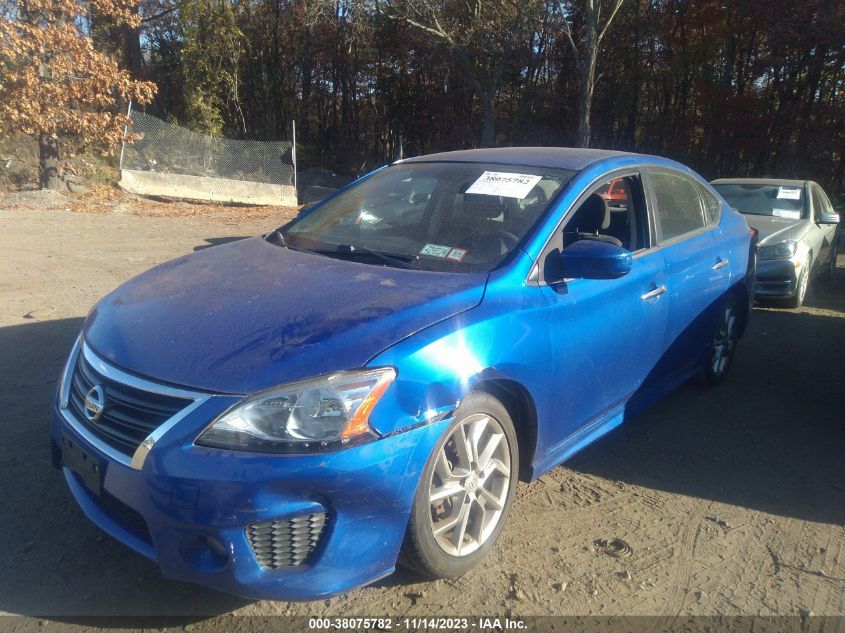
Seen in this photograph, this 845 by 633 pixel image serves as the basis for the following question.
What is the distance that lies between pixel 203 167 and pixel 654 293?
1476 cm

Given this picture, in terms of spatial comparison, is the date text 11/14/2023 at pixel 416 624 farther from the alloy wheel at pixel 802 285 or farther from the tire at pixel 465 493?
the alloy wheel at pixel 802 285

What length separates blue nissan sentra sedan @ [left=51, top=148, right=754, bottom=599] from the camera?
2.44 meters

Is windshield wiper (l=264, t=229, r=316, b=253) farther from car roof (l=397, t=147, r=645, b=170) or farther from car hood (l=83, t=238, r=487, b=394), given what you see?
car roof (l=397, t=147, r=645, b=170)

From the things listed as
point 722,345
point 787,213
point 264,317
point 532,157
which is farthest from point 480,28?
point 264,317

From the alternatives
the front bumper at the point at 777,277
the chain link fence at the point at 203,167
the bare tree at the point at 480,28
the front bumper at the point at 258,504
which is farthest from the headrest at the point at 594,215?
the bare tree at the point at 480,28

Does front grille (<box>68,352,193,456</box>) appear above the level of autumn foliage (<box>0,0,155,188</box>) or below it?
below

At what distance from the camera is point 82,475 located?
2.77 metres

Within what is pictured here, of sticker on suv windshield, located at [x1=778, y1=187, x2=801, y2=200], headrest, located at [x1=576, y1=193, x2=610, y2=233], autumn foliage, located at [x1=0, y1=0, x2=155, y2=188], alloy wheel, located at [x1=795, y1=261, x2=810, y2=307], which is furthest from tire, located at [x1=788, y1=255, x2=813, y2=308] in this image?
autumn foliage, located at [x1=0, y1=0, x2=155, y2=188]

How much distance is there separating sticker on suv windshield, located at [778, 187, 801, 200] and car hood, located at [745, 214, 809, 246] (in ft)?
1.53

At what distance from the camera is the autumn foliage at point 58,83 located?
1437 cm

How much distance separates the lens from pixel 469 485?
9.65ft

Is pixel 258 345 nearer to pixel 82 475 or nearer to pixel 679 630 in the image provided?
pixel 82 475

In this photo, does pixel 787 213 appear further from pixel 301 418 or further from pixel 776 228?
pixel 301 418

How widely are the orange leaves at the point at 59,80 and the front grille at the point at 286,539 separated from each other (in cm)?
1480
